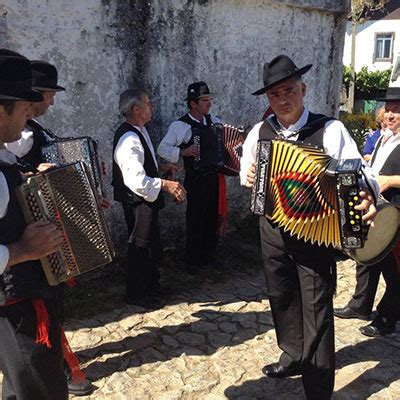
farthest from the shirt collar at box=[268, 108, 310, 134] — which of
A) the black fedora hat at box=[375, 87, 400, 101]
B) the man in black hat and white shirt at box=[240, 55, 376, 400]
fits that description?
the black fedora hat at box=[375, 87, 400, 101]

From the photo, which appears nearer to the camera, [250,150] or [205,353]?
[250,150]

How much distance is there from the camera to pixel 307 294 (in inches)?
110

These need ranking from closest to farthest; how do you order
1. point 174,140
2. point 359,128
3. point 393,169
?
point 393,169 < point 174,140 < point 359,128

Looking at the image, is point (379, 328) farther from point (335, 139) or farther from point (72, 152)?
point (72, 152)

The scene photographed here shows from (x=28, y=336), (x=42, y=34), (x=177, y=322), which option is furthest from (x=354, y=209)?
(x=42, y=34)

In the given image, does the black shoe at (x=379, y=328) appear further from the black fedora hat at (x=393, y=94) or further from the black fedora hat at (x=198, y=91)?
the black fedora hat at (x=198, y=91)

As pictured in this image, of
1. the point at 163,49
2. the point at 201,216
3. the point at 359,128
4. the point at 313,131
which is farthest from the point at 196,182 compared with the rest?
the point at 359,128

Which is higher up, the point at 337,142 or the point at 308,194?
the point at 337,142

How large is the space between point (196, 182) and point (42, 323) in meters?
3.08

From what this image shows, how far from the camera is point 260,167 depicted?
109 inches

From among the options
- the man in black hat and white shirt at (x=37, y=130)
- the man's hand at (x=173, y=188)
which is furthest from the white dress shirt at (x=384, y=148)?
the man in black hat and white shirt at (x=37, y=130)

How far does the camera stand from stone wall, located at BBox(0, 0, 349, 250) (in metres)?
4.22

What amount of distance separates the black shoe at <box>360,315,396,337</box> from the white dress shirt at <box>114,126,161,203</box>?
1.97m

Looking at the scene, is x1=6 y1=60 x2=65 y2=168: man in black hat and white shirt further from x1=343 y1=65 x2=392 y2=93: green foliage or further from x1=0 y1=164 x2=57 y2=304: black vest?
x1=343 y1=65 x2=392 y2=93: green foliage
